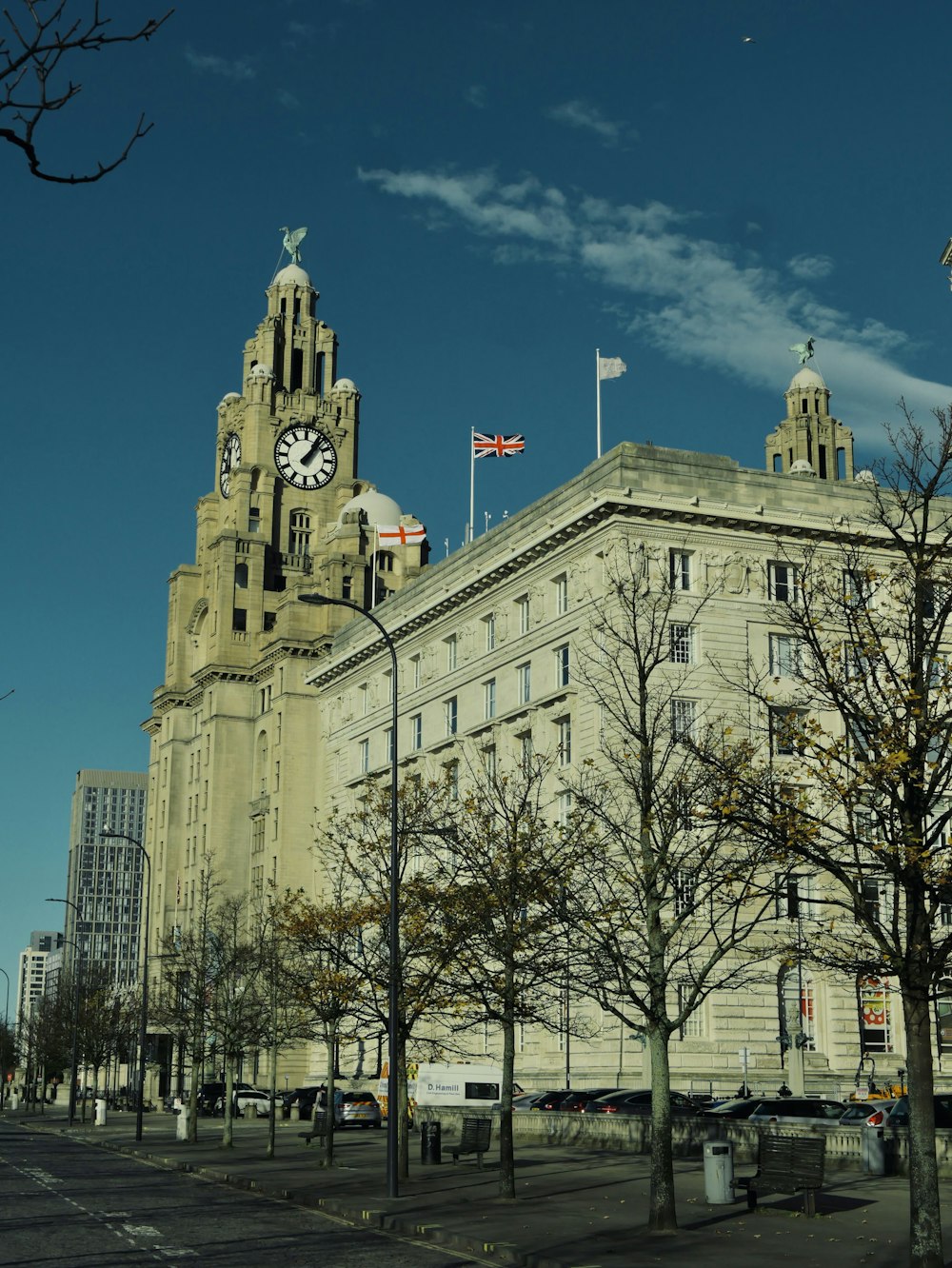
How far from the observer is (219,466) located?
12888 cm

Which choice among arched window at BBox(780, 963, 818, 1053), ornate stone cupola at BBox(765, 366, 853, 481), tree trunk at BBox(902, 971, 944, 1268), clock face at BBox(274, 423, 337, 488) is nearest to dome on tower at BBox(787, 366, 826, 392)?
ornate stone cupola at BBox(765, 366, 853, 481)

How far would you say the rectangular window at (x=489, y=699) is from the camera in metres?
74.4

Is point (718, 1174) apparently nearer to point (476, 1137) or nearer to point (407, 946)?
point (476, 1137)

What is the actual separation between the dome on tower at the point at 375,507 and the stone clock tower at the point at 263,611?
6.7 inches

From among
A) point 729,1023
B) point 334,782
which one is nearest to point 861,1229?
point 729,1023

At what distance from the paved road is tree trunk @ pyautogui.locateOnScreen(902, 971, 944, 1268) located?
6582 mm

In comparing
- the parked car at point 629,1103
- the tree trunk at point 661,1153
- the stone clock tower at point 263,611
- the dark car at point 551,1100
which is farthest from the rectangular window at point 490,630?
the tree trunk at point 661,1153

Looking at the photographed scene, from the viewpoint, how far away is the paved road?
73.4 ft

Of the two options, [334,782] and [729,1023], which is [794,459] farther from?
[729,1023]

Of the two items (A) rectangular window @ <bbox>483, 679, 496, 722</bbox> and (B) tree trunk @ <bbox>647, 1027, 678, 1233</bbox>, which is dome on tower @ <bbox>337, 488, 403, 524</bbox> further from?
(B) tree trunk @ <bbox>647, 1027, 678, 1233</bbox>

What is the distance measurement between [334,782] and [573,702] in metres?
33.6

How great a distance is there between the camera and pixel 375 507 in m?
120

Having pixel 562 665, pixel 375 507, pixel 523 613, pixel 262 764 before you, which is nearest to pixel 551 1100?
pixel 562 665

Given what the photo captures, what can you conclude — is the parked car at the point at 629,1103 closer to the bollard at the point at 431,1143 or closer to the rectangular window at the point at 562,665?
the bollard at the point at 431,1143
